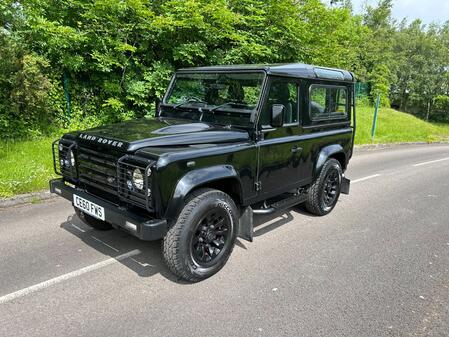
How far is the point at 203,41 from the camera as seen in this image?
9.91 m

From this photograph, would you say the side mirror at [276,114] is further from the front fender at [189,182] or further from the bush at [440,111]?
the bush at [440,111]

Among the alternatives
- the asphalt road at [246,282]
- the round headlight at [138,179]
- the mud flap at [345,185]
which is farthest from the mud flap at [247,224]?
the mud flap at [345,185]

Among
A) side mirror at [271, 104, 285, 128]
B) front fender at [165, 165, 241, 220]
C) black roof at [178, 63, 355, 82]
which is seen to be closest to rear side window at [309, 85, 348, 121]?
black roof at [178, 63, 355, 82]

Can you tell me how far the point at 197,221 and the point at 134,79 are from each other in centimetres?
723

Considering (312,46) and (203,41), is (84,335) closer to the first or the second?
(203,41)

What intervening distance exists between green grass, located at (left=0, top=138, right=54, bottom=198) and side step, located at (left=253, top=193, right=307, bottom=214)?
399 cm

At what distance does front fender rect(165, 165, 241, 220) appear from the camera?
322 centimetres

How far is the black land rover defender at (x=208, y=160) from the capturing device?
10.7 ft

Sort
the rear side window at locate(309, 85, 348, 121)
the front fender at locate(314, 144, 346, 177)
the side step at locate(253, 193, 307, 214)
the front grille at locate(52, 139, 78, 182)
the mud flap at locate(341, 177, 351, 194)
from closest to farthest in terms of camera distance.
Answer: the front grille at locate(52, 139, 78, 182) < the side step at locate(253, 193, 307, 214) < the rear side window at locate(309, 85, 348, 121) < the front fender at locate(314, 144, 346, 177) < the mud flap at locate(341, 177, 351, 194)

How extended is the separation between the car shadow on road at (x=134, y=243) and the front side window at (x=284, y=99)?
1.55 metres

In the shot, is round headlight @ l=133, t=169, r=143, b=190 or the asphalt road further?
round headlight @ l=133, t=169, r=143, b=190

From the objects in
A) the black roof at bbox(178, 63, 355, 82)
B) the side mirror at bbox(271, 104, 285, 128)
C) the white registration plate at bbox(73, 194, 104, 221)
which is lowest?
the white registration plate at bbox(73, 194, 104, 221)

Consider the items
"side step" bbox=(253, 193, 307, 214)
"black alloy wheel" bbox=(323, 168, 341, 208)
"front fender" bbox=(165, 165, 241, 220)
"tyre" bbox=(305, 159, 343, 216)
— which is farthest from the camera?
"black alloy wheel" bbox=(323, 168, 341, 208)

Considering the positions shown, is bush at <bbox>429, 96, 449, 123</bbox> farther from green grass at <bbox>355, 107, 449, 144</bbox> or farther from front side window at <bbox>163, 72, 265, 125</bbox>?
front side window at <bbox>163, 72, 265, 125</bbox>
